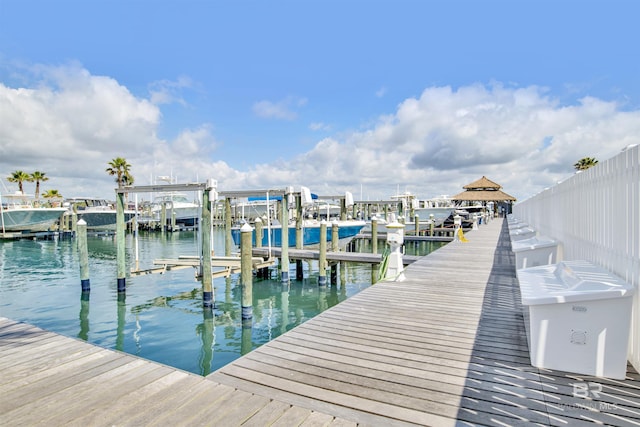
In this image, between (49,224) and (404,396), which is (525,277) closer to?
(404,396)

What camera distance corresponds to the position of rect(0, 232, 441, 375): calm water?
787 cm

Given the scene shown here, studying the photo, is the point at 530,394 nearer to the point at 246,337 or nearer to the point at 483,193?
the point at 246,337

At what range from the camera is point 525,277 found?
12.8 feet

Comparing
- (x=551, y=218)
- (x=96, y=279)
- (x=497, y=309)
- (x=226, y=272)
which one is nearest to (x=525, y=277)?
(x=497, y=309)

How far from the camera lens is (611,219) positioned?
11.6ft

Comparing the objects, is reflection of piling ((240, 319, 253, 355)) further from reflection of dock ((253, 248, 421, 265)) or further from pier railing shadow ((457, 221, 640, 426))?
pier railing shadow ((457, 221, 640, 426))

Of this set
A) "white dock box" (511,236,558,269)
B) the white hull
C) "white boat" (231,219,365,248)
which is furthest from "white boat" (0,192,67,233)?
"white dock box" (511,236,558,269)

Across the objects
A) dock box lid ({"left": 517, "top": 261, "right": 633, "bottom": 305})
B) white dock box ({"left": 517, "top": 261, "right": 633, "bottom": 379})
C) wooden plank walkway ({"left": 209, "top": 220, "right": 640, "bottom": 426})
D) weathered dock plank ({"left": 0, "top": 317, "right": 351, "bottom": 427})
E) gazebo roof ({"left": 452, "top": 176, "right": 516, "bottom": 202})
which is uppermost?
gazebo roof ({"left": 452, "top": 176, "right": 516, "bottom": 202})

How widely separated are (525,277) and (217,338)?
21.6 feet

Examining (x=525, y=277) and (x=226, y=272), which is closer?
(x=525, y=277)

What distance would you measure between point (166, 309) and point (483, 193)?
3333 centimetres

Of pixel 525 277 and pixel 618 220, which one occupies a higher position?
pixel 618 220

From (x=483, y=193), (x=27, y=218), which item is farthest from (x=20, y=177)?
(x=483, y=193)
